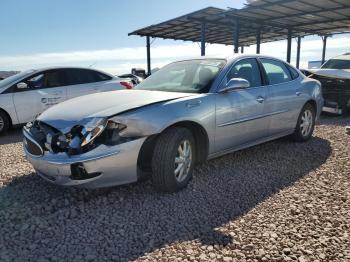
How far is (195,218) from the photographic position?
3121mm

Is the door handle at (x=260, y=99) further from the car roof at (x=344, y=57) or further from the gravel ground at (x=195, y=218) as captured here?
the car roof at (x=344, y=57)

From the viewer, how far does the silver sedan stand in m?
3.20

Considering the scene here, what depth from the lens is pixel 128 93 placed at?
4094 mm

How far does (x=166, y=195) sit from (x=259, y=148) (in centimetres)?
238

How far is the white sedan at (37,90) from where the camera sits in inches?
283

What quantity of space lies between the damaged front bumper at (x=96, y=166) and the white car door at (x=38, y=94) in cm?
438

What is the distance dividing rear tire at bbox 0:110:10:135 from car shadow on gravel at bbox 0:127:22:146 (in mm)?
130

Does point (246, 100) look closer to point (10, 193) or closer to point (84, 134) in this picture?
point (84, 134)

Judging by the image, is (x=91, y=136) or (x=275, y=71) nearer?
(x=91, y=136)

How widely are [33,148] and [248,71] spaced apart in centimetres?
288

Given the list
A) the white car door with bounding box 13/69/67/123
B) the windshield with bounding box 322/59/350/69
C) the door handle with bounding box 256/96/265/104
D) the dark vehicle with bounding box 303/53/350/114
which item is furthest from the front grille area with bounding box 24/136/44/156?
A: the windshield with bounding box 322/59/350/69

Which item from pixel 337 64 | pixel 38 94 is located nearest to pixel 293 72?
pixel 337 64

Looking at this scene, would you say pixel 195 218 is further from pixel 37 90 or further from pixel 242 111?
pixel 37 90

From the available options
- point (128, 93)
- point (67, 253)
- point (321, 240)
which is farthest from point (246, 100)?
point (67, 253)
